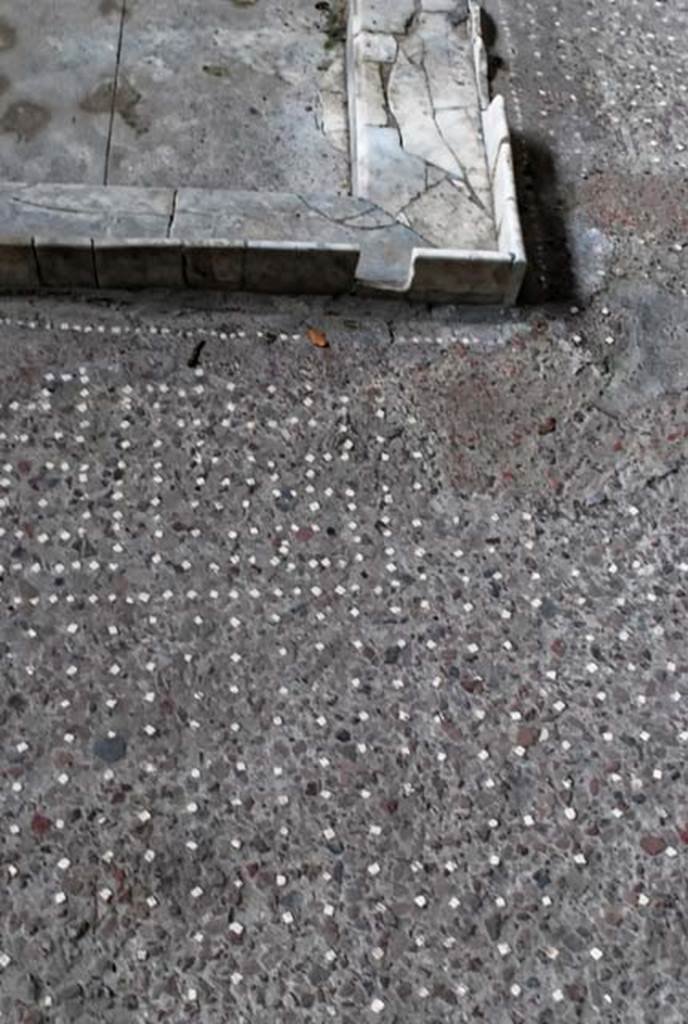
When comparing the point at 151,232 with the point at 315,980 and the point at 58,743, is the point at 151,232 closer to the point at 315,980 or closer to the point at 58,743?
the point at 58,743

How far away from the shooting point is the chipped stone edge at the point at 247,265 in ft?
11.7

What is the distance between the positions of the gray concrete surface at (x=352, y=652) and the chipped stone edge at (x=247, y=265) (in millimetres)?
76

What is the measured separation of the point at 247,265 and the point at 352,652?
1.33m

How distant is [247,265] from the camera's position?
12.0ft

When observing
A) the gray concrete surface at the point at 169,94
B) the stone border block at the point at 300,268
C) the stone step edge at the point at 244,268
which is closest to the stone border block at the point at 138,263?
the stone step edge at the point at 244,268

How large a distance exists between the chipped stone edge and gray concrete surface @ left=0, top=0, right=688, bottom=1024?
3.0 inches

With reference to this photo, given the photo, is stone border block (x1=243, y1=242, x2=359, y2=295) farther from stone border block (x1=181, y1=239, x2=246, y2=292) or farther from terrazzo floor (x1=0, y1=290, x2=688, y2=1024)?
terrazzo floor (x1=0, y1=290, x2=688, y2=1024)

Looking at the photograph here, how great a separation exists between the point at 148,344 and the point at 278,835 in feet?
5.22

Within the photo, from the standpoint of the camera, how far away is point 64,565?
10.1 feet

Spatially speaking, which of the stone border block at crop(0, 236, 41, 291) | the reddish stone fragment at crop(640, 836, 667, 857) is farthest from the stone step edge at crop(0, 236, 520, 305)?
the reddish stone fragment at crop(640, 836, 667, 857)

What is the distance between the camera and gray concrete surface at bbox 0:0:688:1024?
2568mm

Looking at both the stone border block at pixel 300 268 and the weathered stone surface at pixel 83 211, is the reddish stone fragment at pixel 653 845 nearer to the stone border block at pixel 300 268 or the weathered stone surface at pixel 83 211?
the stone border block at pixel 300 268

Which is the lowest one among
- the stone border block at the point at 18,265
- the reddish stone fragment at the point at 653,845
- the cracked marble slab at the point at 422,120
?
the reddish stone fragment at the point at 653,845

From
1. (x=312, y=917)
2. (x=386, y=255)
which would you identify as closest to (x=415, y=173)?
(x=386, y=255)
